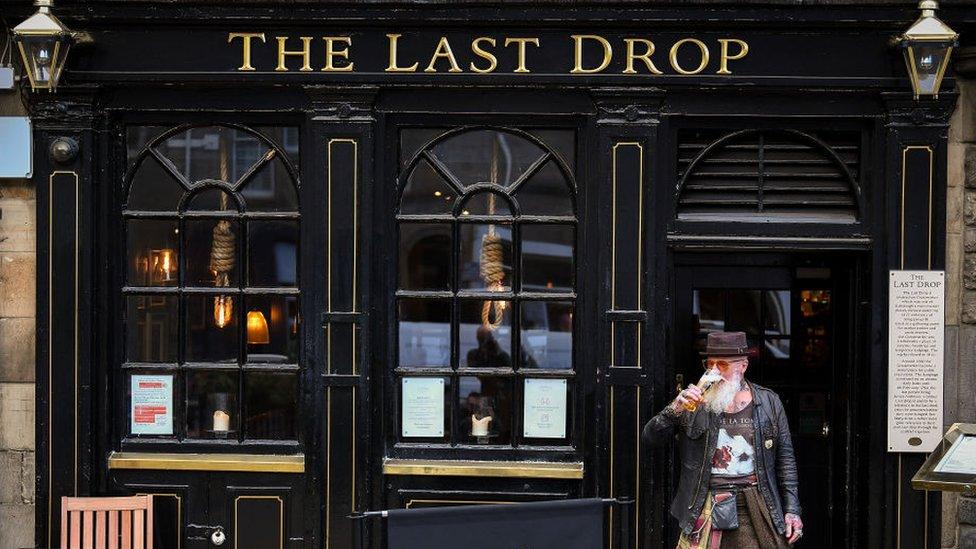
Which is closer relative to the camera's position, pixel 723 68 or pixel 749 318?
pixel 723 68

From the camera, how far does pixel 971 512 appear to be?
25.1 ft

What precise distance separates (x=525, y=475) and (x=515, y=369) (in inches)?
27.3

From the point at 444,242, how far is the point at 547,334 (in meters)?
0.91

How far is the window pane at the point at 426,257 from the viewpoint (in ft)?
25.8

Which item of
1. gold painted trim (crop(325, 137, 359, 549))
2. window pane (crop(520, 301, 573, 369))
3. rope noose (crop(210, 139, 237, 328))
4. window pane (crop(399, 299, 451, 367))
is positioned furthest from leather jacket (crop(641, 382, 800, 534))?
rope noose (crop(210, 139, 237, 328))

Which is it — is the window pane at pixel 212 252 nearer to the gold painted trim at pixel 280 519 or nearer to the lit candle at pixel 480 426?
the gold painted trim at pixel 280 519

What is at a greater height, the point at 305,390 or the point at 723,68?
the point at 723,68

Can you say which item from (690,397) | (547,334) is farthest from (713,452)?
(547,334)

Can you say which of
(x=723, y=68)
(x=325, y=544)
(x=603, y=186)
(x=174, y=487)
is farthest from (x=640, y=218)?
(x=174, y=487)

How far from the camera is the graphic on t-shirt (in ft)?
22.0

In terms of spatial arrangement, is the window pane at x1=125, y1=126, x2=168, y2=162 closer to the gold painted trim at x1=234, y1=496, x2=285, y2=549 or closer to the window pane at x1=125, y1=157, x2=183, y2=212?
the window pane at x1=125, y1=157, x2=183, y2=212

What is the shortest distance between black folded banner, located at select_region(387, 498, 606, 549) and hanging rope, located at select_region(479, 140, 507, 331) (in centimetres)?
184

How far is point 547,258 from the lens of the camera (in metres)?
7.86

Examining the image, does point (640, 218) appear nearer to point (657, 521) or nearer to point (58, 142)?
point (657, 521)
